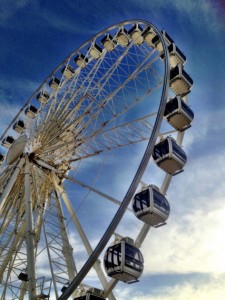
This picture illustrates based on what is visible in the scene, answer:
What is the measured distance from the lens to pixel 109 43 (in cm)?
1895

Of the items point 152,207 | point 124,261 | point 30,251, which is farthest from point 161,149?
point 30,251

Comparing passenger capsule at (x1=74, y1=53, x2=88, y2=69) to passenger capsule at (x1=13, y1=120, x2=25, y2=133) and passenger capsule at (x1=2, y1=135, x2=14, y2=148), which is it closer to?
passenger capsule at (x1=13, y1=120, x2=25, y2=133)

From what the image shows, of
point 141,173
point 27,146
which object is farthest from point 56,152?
point 141,173

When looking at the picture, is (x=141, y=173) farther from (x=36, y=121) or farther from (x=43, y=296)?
(x=36, y=121)

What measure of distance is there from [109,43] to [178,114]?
7.44 meters

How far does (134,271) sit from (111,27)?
12.6 metres

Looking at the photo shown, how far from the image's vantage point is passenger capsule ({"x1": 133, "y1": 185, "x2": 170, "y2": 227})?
11617 mm

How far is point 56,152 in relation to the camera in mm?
16984

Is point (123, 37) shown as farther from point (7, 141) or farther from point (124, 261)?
point (124, 261)

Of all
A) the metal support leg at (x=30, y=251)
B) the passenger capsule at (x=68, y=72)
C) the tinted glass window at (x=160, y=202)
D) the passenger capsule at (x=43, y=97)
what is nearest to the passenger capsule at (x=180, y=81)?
the tinted glass window at (x=160, y=202)

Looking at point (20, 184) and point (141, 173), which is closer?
point (141, 173)

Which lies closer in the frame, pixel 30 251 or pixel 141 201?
pixel 30 251

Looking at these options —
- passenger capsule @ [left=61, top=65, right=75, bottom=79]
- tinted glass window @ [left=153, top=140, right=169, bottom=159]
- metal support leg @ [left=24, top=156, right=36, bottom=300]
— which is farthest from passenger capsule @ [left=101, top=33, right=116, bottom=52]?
metal support leg @ [left=24, top=156, right=36, bottom=300]

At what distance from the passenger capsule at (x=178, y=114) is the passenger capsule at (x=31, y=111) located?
10171 millimetres
